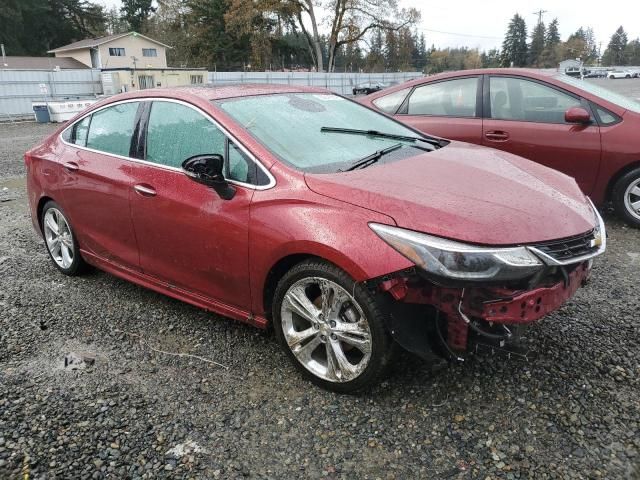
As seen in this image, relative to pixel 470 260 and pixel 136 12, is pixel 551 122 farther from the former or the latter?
pixel 136 12

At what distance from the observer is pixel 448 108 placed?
19.6ft

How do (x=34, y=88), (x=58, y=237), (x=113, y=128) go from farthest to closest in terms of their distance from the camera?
(x=34, y=88)
(x=58, y=237)
(x=113, y=128)

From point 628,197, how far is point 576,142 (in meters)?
0.72

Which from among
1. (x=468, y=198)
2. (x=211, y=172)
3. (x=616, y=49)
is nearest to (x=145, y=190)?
(x=211, y=172)

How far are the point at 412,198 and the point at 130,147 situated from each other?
2.08 meters

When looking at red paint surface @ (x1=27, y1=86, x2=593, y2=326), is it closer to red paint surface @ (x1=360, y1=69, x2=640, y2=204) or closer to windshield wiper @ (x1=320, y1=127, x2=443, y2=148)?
windshield wiper @ (x1=320, y1=127, x2=443, y2=148)

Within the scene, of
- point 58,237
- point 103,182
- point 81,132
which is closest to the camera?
point 103,182

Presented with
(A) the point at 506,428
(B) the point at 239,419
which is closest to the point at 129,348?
(B) the point at 239,419

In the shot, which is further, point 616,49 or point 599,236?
point 616,49

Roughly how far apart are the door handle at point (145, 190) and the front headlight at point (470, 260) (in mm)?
1764

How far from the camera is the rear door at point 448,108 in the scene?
227 inches

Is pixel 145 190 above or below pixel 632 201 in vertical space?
above

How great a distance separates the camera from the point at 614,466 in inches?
88.4

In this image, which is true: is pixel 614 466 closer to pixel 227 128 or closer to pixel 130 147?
pixel 227 128
